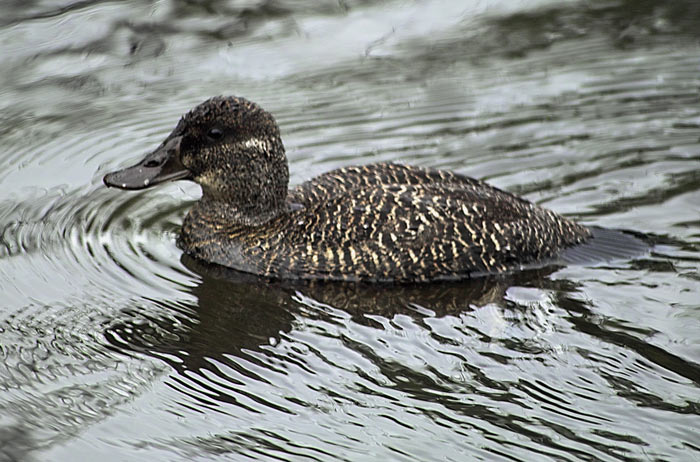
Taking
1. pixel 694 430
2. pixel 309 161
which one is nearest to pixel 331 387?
pixel 694 430

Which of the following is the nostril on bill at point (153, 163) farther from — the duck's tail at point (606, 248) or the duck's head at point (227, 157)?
the duck's tail at point (606, 248)

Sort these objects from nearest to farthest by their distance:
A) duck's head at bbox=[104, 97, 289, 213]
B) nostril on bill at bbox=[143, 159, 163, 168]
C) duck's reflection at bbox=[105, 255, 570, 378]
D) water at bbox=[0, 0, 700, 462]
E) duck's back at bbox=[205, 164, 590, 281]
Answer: water at bbox=[0, 0, 700, 462] < duck's reflection at bbox=[105, 255, 570, 378] < duck's back at bbox=[205, 164, 590, 281] < duck's head at bbox=[104, 97, 289, 213] < nostril on bill at bbox=[143, 159, 163, 168]

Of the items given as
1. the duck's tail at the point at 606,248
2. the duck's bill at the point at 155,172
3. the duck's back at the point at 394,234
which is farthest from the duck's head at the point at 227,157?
the duck's tail at the point at 606,248

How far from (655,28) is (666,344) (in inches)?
285

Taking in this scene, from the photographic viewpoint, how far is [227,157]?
8141mm

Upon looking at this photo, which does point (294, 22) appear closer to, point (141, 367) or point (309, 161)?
point (309, 161)

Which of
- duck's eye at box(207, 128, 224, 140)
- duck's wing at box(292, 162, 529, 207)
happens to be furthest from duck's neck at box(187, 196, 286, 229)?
duck's eye at box(207, 128, 224, 140)

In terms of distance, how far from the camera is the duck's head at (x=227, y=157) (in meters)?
8.05

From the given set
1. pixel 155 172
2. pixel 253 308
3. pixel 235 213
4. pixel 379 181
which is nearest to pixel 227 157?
pixel 235 213

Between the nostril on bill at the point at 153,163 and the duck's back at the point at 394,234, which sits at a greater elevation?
the nostril on bill at the point at 153,163

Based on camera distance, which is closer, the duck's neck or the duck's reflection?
the duck's reflection

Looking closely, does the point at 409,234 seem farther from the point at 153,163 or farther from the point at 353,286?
the point at 153,163

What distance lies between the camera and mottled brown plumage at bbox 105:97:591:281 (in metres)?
7.80

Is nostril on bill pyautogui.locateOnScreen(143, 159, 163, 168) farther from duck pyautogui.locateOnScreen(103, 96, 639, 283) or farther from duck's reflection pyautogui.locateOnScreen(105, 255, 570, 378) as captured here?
duck's reflection pyautogui.locateOnScreen(105, 255, 570, 378)
